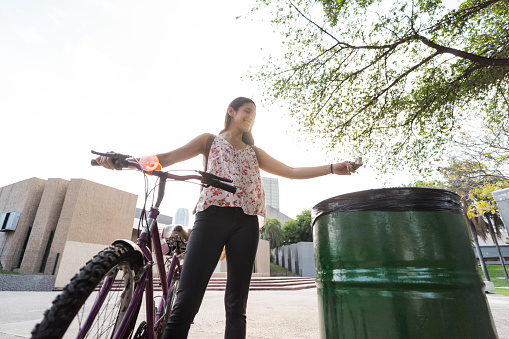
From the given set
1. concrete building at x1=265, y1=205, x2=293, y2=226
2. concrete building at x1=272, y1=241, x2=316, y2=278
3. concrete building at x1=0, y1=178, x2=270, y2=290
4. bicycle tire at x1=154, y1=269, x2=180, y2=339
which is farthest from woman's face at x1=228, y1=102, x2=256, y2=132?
concrete building at x1=265, y1=205, x2=293, y2=226

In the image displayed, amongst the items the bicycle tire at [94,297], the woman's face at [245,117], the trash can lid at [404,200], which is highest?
the woman's face at [245,117]

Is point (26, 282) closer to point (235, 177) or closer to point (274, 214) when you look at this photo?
point (235, 177)

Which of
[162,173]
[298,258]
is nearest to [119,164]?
[162,173]

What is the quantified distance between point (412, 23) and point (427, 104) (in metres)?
2.34

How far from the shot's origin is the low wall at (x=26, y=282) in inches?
357

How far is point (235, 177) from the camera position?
5.79 feet

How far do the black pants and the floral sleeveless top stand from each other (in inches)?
2.1

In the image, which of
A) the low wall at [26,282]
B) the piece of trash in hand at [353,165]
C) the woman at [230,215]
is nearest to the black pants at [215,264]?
the woman at [230,215]

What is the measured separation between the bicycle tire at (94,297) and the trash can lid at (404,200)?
1.06 m

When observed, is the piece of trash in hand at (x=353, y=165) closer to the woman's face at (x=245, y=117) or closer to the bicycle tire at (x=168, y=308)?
the woman's face at (x=245, y=117)

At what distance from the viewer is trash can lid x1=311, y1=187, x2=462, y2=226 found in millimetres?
1214

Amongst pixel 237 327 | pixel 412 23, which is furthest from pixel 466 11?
pixel 237 327

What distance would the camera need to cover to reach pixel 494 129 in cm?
786

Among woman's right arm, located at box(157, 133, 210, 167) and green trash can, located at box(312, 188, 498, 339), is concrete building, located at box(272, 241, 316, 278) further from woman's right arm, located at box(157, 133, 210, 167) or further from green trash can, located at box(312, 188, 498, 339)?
green trash can, located at box(312, 188, 498, 339)
